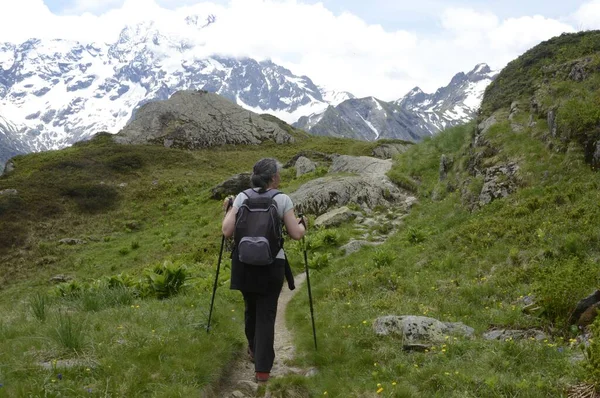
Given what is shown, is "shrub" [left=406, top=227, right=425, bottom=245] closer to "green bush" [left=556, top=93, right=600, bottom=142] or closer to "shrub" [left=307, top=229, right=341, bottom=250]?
"shrub" [left=307, top=229, right=341, bottom=250]

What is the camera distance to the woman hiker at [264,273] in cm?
729

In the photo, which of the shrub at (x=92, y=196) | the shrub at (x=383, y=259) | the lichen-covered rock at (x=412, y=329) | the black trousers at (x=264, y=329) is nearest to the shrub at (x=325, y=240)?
the shrub at (x=383, y=259)

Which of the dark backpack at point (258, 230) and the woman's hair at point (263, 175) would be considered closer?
the dark backpack at point (258, 230)

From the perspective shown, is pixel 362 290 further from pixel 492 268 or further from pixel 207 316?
pixel 207 316

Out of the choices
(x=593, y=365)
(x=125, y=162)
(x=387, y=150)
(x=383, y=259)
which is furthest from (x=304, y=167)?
(x=593, y=365)

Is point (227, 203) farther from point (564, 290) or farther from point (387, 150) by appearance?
point (387, 150)

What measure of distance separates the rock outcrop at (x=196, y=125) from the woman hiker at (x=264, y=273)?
5512 cm

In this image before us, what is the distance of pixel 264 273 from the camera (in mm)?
7266

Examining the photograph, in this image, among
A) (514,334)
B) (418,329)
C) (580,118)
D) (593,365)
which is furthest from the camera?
(580,118)

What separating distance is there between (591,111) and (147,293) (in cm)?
1506

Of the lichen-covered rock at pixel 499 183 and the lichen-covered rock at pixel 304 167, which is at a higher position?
the lichen-covered rock at pixel 304 167

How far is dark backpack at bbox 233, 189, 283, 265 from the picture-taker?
691cm

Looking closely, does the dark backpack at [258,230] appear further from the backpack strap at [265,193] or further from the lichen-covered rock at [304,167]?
the lichen-covered rock at [304,167]

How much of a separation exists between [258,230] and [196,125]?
195 feet
